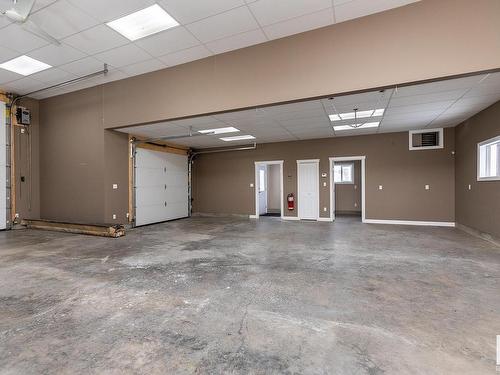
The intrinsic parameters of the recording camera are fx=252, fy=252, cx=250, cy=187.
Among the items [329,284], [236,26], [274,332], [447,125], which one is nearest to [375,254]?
[329,284]

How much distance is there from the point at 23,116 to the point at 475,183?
38.4 ft

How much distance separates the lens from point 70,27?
3955mm

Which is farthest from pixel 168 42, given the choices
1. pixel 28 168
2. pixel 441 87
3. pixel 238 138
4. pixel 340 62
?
pixel 28 168

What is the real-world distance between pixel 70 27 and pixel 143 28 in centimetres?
112

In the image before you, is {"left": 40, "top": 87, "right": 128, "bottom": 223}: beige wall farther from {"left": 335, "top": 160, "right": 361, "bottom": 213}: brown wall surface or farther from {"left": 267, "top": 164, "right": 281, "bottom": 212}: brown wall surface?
{"left": 335, "top": 160, "right": 361, "bottom": 213}: brown wall surface

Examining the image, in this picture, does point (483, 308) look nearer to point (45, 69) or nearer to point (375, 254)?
point (375, 254)

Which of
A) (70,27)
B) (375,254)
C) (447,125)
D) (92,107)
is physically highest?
(70,27)

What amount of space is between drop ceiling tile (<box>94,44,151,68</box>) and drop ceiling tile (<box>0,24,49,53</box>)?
0.90m

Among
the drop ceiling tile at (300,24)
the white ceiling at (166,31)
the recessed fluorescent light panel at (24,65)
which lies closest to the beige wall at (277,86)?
the drop ceiling tile at (300,24)

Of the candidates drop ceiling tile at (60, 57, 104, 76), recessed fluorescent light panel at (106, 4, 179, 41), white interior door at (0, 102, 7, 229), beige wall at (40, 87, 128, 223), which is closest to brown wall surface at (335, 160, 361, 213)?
beige wall at (40, 87, 128, 223)

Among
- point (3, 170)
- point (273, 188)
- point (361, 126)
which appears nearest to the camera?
point (3, 170)

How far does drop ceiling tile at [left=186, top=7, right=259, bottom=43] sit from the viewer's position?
12.2 ft

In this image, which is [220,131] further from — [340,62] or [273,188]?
[273,188]

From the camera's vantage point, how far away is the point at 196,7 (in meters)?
3.53
